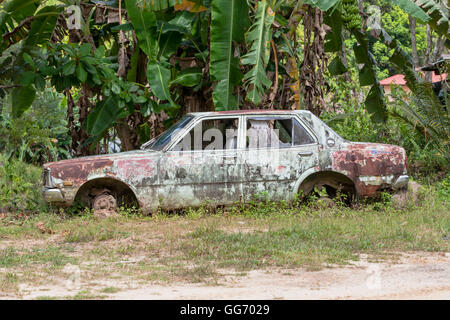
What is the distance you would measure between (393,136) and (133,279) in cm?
925

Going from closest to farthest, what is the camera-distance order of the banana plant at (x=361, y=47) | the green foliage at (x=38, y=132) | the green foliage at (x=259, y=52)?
the green foliage at (x=259, y=52) → the banana plant at (x=361, y=47) → the green foliage at (x=38, y=132)

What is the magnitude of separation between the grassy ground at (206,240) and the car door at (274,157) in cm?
25

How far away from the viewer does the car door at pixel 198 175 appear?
9180 mm

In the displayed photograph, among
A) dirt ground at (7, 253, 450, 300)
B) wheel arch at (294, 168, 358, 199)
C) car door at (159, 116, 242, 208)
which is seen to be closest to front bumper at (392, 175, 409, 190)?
wheel arch at (294, 168, 358, 199)

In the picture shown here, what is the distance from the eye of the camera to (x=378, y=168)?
941 centimetres

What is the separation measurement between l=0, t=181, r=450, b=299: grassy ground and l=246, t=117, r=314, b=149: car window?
2.94ft

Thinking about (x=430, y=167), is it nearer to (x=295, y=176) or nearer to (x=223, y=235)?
(x=295, y=176)

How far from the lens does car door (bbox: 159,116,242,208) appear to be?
918cm

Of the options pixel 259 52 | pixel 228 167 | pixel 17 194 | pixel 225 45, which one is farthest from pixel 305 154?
pixel 17 194

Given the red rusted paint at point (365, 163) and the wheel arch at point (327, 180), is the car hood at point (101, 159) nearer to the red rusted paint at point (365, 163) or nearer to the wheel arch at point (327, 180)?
the wheel arch at point (327, 180)

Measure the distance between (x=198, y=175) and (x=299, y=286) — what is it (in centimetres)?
385

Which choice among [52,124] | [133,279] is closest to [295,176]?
[133,279]

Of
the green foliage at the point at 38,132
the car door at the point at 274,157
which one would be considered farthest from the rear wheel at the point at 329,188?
the green foliage at the point at 38,132

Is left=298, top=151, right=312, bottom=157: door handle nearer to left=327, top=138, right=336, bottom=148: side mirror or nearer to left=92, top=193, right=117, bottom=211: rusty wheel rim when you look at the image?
left=327, top=138, right=336, bottom=148: side mirror
